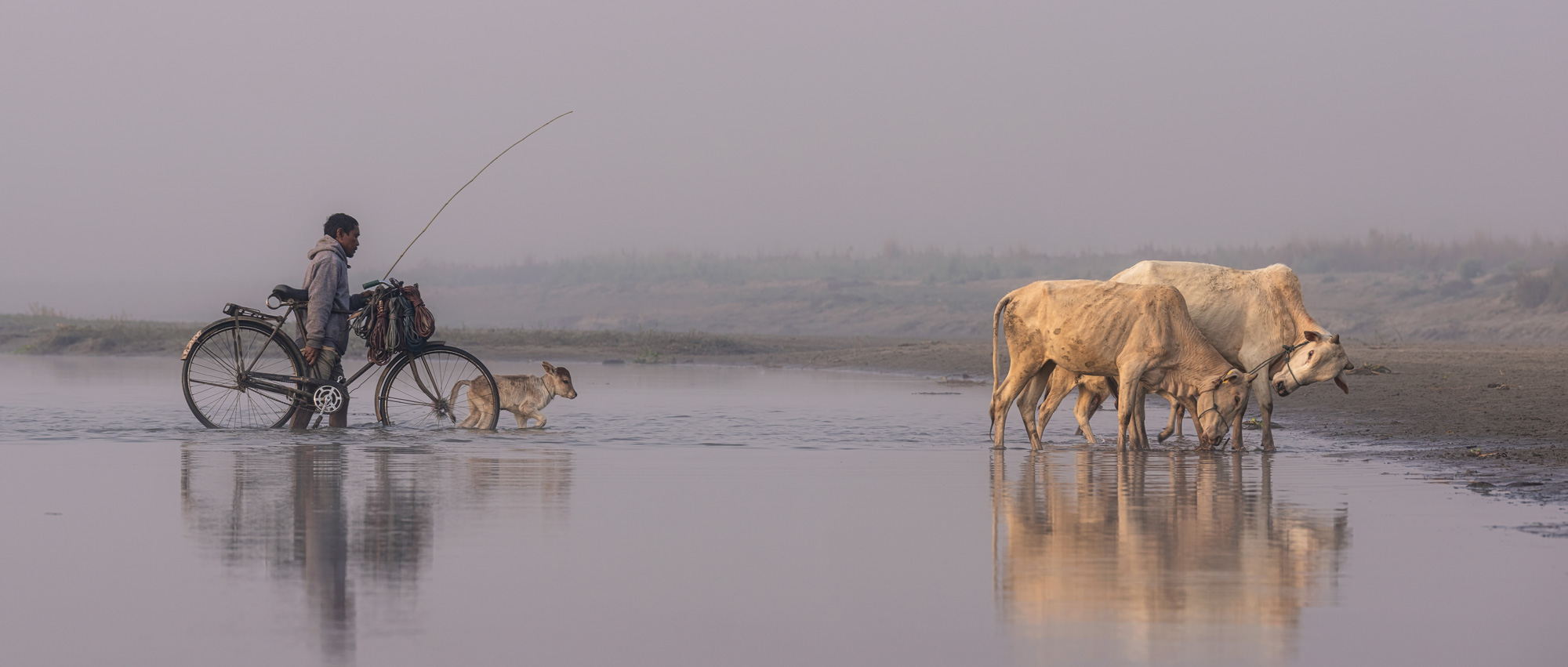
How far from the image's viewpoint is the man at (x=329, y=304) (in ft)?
45.1

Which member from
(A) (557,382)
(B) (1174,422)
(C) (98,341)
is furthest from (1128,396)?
(C) (98,341)

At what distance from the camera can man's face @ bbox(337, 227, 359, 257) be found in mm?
14164

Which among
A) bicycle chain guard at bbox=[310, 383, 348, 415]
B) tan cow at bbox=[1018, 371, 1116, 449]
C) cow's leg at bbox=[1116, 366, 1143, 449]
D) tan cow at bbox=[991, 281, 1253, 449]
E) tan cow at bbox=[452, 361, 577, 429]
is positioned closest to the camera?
cow's leg at bbox=[1116, 366, 1143, 449]

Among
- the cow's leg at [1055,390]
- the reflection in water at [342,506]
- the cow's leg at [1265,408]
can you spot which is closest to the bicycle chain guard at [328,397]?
the reflection in water at [342,506]

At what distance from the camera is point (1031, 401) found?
559 inches

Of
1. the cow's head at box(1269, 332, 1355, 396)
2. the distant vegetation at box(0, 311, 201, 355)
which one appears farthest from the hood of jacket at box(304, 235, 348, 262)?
the distant vegetation at box(0, 311, 201, 355)

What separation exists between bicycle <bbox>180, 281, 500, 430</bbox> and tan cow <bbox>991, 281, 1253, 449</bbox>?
5.26 metres

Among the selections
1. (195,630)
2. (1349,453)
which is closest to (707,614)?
(195,630)

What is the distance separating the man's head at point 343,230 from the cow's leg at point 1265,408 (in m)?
8.82

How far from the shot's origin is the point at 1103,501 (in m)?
9.12

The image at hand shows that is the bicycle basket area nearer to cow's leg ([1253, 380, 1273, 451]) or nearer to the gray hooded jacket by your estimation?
the gray hooded jacket

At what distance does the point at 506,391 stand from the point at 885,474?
214 inches

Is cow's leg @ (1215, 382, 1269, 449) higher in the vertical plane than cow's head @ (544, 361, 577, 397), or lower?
lower

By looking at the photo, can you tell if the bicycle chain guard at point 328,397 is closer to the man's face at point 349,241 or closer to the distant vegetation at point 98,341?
the man's face at point 349,241
